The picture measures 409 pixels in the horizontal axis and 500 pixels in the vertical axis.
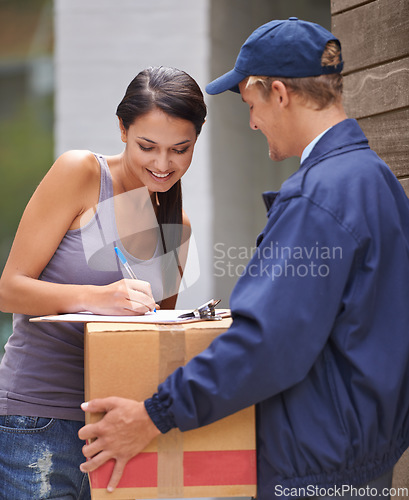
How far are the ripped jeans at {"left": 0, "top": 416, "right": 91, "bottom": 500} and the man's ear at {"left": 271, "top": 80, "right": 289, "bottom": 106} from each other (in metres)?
0.97

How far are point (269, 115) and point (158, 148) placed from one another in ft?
1.51

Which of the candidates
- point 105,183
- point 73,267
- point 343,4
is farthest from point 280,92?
point 343,4

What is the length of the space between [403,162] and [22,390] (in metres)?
1.39

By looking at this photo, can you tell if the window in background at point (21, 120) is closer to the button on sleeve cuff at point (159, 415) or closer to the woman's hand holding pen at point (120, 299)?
the woman's hand holding pen at point (120, 299)

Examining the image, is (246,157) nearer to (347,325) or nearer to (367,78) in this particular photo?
(367,78)

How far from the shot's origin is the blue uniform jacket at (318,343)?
4.02 feet

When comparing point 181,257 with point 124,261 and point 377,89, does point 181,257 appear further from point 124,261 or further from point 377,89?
point 377,89

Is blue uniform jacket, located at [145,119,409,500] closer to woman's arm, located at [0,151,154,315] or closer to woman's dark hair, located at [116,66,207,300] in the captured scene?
woman's arm, located at [0,151,154,315]

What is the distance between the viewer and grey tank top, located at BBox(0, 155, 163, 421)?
1688 mm

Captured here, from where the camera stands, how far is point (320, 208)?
125cm

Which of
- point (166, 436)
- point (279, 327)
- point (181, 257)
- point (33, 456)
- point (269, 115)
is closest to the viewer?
point (279, 327)

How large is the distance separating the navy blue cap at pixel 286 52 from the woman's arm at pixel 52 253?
51cm

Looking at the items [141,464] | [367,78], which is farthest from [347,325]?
[367,78]

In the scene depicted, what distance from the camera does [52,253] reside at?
167 cm
